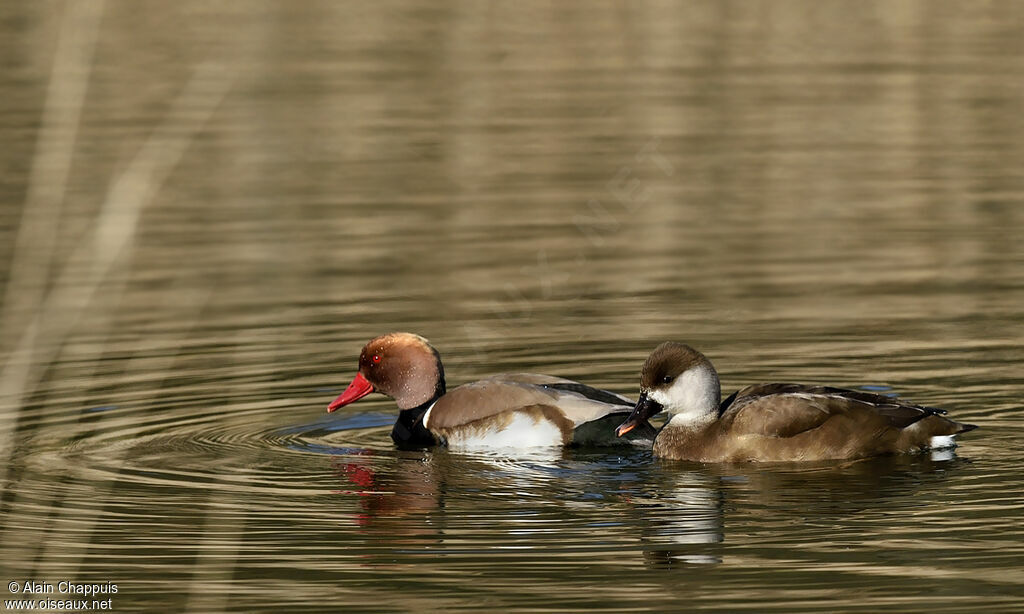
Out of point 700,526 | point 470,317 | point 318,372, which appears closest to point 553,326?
point 470,317

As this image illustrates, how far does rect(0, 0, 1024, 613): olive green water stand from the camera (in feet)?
27.6

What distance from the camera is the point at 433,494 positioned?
1022cm

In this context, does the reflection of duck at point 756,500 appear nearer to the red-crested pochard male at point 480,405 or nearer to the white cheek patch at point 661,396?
the white cheek patch at point 661,396

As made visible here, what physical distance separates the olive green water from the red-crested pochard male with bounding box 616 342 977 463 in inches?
6.2

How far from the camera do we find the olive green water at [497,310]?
8.42 metres

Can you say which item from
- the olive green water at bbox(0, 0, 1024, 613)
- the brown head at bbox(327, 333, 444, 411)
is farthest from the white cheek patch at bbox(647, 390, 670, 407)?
the brown head at bbox(327, 333, 444, 411)

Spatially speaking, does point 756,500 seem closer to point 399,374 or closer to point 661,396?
point 661,396

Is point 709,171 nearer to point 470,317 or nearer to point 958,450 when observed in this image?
point 470,317

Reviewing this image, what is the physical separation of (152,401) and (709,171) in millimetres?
10275

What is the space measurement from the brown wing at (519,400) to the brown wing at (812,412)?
0.83m

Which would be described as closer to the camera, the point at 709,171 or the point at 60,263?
the point at 60,263

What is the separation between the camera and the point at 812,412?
10.5m

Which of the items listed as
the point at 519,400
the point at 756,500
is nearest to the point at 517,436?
the point at 519,400

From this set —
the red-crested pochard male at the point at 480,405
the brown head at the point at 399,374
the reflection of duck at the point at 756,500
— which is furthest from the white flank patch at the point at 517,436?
the reflection of duck at the point at 756,500
